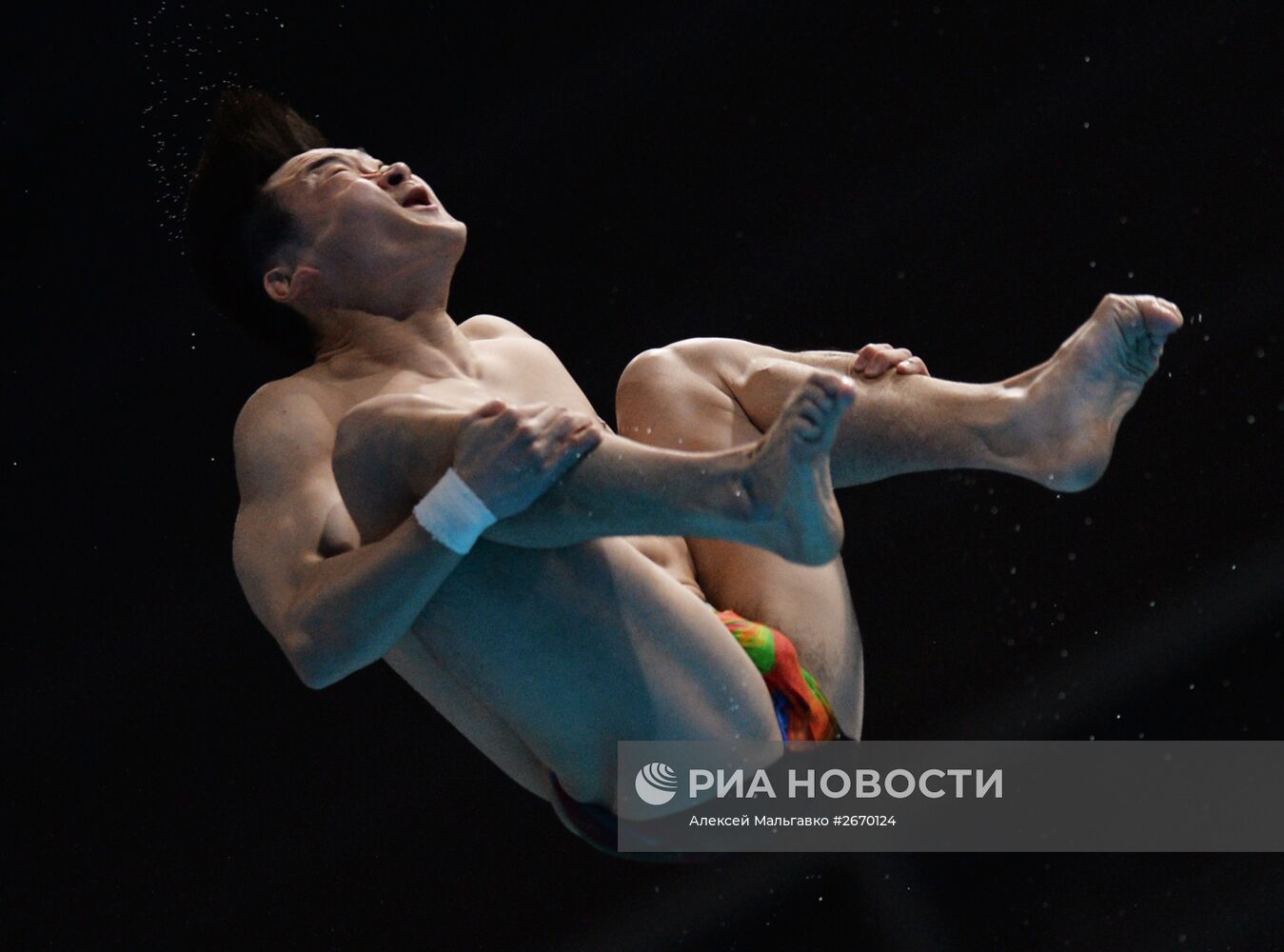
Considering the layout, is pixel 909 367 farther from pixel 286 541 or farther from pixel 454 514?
pixel 286 541

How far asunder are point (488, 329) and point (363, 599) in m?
0.54

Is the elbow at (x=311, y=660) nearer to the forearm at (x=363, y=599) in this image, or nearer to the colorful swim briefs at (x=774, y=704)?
the forearm at (x=363, y=599)

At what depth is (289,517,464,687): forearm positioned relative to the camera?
1.86 metres

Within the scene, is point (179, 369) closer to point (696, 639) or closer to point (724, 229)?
point (724, 229)

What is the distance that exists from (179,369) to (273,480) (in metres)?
1.20

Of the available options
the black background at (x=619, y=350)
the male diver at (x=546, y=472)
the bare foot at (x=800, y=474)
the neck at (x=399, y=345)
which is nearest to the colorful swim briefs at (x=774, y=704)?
the male diver at (x=546, y=472)

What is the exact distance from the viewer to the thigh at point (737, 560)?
7.02ft

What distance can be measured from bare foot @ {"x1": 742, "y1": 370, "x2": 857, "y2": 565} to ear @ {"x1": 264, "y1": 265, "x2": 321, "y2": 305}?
0.68 meters

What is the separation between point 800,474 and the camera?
69.4 inches

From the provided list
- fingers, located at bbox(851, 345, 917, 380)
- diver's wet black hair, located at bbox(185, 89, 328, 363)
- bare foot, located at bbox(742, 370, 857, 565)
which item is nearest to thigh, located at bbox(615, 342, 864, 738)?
fingers, located at bbox(851, 345, 917, 380)

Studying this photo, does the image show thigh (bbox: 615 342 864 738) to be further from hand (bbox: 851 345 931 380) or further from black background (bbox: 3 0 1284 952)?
black background (bbox: 3 0 1284 952)

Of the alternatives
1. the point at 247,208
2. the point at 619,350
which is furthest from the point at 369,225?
the point at 619,350

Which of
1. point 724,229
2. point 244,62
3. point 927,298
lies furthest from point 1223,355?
point 244,62

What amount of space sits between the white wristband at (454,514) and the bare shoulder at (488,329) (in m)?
0.49
